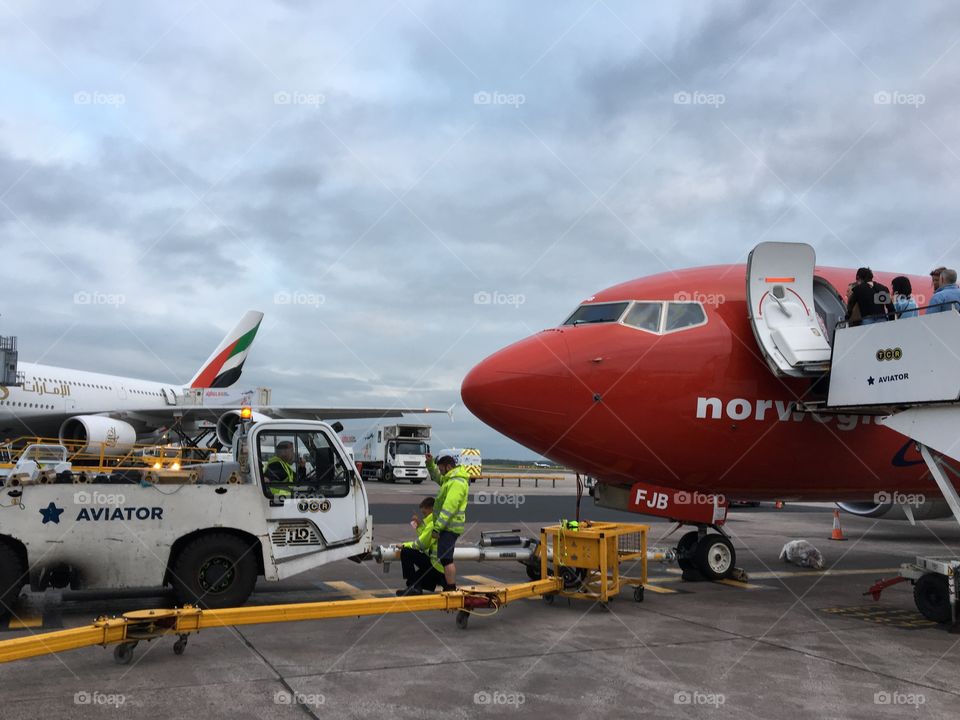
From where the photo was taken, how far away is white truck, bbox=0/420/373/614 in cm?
733

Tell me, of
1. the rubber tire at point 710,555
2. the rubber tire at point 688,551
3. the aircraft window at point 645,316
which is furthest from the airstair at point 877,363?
the rubber tire at point 688,551

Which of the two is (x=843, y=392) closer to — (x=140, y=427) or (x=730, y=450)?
(x=730, y=450)

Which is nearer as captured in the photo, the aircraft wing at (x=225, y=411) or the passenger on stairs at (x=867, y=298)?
the passenger on stairs at (x=867, y=298)

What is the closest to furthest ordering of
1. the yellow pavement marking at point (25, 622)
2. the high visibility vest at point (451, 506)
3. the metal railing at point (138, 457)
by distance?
1. the yellow pavement marking at point (25, 622)
2. the high visibility vest at point (451, 506)
3. the metal railing at point (138, 457)

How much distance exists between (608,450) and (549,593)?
193 centimetres

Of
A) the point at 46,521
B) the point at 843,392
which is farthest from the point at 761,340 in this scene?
the point at 46,521

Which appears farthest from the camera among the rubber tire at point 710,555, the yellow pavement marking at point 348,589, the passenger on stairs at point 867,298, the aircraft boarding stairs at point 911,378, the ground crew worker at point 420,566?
the rubber tire at point 710,555

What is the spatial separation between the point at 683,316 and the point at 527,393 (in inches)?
97.4

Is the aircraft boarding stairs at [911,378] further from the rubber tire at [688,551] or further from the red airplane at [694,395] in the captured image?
the rubber tire at [688,551]

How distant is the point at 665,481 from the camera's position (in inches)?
393

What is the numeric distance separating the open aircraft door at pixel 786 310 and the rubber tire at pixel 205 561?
6718 mm

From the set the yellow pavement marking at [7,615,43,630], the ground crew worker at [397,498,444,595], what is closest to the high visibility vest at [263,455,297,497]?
the ground crew worker at [397,498,444,595]

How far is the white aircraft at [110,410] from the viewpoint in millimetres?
24547

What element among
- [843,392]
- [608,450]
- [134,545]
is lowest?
[134,545]
